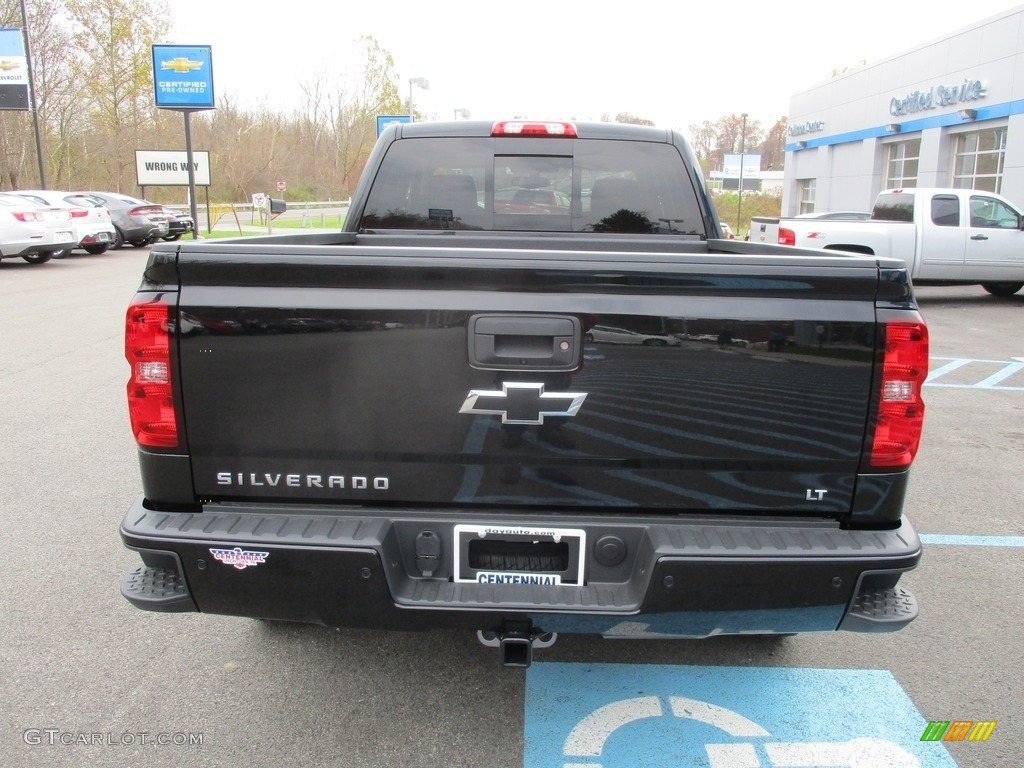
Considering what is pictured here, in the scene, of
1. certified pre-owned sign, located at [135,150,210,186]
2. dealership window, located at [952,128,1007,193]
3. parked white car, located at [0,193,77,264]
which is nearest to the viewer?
parked white car, located at [0,193,77,264]

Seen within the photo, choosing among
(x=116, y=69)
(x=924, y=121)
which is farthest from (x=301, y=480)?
(x=116, y=69)

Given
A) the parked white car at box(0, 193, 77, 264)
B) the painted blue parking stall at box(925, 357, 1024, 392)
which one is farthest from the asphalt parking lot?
the parked white car at box(0, 193, 77, 264)

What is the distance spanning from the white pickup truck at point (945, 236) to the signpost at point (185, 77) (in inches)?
887

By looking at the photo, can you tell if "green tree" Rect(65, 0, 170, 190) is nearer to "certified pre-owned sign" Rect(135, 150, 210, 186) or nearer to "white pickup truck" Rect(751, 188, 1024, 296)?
"certified pre-owned sign" Rect(135, 150, 210, 186)

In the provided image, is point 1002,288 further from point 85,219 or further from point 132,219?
point 132,219

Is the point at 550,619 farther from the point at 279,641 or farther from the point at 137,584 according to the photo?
the point at 279,641

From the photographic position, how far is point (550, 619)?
7.64ft

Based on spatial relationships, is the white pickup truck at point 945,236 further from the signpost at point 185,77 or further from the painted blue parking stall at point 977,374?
the signpost at point 185,77

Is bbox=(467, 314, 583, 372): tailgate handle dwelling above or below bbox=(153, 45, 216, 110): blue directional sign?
below

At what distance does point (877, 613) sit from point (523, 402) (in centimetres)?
125

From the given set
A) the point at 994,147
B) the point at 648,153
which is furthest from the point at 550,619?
the point at 994,147

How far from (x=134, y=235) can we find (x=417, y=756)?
2588 cm

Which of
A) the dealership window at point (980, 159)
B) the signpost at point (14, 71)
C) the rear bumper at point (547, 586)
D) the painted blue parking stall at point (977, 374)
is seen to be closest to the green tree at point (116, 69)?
the signpost at point (14, 71)

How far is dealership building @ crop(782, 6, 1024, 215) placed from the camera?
70.5 ft
